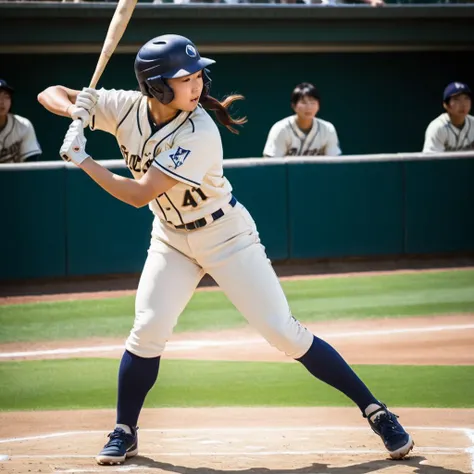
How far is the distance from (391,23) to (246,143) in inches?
86.8

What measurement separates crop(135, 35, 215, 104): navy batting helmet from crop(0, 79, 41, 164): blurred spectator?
5876mm

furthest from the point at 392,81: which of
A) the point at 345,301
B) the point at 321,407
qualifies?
the point at 321,407

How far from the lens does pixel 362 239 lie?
400 inches

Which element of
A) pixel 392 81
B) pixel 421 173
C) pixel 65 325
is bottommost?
→ pixel 65 325

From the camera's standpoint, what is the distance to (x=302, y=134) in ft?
33.7

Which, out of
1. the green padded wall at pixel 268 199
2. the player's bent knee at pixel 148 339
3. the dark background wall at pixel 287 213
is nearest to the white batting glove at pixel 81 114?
the player's bent knee at pixel 148 339

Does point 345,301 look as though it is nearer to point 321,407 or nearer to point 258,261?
point 321,407

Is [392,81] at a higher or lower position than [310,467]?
higher

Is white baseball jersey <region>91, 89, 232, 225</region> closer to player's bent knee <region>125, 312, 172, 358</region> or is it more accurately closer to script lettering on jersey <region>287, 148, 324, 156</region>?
player's bent knee <region>125, 312, 172, 358</region>

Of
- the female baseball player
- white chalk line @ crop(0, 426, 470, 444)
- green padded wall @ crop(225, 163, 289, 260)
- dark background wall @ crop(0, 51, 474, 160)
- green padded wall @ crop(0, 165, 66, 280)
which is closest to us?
the female baseball player

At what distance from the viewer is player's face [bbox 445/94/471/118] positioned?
413 inches

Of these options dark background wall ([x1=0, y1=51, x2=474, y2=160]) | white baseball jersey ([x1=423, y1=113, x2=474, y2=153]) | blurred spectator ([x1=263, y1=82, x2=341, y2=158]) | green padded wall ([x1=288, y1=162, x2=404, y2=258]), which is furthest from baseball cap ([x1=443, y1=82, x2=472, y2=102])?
dark background wall ([x1=0, y1=51, x2=474, y2=160])

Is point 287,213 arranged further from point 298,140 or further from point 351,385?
point 351,385

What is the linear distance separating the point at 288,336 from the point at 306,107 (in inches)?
234
